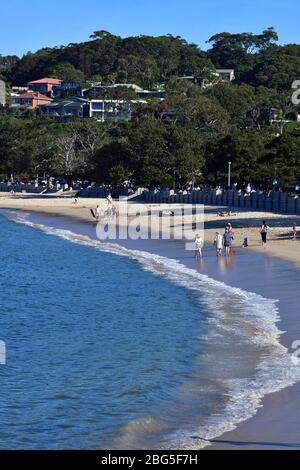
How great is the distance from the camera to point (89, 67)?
19338 cm

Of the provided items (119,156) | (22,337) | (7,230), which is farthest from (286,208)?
(22,337)

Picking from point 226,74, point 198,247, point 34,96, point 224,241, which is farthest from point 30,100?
point 198,247

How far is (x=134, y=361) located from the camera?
60.6 feet

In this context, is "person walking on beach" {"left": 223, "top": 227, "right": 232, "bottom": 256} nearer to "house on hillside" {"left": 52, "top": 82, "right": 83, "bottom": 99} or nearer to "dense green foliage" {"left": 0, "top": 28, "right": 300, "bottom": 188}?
"dense green foliage" {"left": 0, "top": 28, "right": 300, "bottom": 188}

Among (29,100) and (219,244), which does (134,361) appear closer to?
(219,244)

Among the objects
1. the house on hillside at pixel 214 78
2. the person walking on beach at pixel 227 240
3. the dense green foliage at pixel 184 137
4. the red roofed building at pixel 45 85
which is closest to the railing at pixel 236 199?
the dense green foliage at pixel 184 137

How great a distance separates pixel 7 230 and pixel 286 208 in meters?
17.4

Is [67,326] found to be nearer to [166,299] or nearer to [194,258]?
[166,299]

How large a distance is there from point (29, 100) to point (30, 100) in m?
→ 0.23

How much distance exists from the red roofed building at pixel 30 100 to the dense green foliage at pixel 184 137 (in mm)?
11340

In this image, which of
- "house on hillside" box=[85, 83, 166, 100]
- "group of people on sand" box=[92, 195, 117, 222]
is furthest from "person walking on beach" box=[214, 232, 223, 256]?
"house on hillside" box=[85, 83, 166, 100]

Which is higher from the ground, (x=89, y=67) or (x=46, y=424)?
(x=89, y=67)

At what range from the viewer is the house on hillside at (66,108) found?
14550 cm

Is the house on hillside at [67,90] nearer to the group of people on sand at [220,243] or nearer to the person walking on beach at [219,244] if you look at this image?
the group of people on sand at [220,243]
